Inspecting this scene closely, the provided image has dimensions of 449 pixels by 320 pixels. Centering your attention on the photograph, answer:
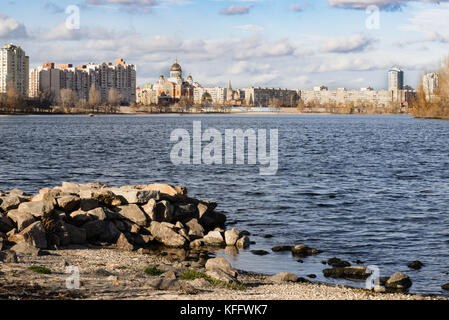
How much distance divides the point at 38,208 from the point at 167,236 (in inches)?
181

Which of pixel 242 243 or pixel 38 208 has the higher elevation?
pixel 38 208

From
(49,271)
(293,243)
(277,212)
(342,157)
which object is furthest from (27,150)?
(49,271)

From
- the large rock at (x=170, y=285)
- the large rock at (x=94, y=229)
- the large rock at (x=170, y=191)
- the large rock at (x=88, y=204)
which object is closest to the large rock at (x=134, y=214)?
the large rock at (x=88, y=204)

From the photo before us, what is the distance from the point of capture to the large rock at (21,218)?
60.2 feet

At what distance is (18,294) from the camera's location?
11461mm

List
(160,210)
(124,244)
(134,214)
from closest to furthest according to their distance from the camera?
(124,244) < (134,214) < (160,210)

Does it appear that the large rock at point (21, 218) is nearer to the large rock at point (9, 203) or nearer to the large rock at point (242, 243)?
the large rock at point (9, 203)

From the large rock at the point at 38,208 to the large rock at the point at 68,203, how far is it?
1307 millimetres

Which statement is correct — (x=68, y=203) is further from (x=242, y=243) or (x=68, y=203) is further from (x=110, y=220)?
(x=242, y=243)

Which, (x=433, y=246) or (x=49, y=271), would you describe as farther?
(x=433, y=246)

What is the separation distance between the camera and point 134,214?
2172 cm

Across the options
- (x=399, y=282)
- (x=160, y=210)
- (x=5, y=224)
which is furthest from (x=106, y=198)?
→ (x=399, y=282)
